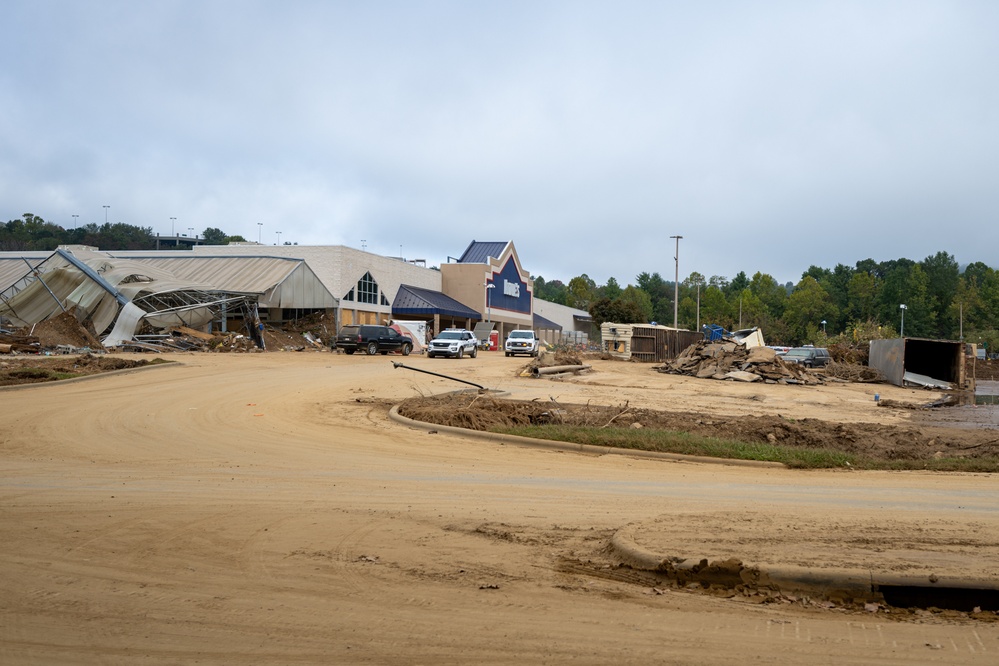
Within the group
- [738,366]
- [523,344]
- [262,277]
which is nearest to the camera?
[738,366]

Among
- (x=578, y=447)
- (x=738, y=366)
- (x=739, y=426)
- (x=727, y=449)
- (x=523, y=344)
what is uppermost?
(x=523, y=344)

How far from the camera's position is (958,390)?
3456cm

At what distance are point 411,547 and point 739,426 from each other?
968 centimetres

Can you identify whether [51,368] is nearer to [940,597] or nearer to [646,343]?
[940,597]

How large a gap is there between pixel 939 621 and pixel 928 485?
5.50 m

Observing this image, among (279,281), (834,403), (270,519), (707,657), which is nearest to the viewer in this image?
(707,657)

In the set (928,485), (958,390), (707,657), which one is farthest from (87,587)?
(958,390)

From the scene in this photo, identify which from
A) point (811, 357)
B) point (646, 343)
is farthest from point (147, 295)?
point (811, 357)

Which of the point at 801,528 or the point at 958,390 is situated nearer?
the point at 801,528

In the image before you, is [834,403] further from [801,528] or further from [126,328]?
[126,328]

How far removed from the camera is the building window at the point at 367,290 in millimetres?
62438

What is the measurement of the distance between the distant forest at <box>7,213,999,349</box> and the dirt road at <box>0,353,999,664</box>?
8201cm

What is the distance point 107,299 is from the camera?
4478 cm

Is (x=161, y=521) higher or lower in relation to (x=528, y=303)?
lower
